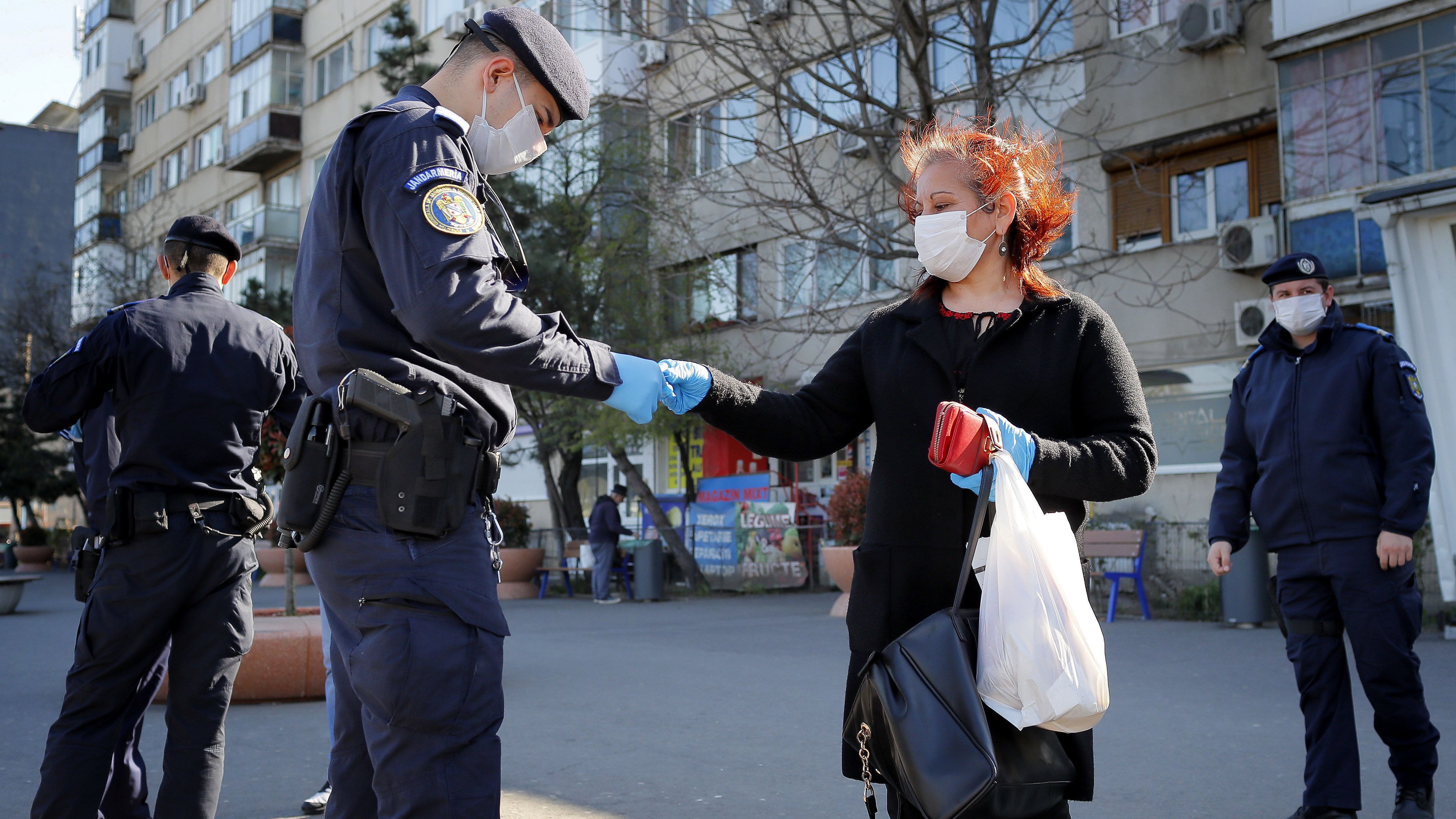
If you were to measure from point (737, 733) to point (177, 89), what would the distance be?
44667 millimetres

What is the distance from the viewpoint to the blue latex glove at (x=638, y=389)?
2.53 metres

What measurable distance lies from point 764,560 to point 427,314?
16662 mm

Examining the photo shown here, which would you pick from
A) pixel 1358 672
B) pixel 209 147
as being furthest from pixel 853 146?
pixel 209 147

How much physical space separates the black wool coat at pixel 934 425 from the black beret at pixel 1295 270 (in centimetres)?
235

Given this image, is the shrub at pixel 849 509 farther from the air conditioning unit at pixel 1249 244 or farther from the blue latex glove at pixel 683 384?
the blue latex glove at pixel 683 384

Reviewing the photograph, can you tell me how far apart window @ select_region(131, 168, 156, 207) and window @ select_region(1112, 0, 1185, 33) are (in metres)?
39.4

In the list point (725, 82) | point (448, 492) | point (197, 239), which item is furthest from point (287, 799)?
point (725, 82)

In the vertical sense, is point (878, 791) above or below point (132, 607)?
below

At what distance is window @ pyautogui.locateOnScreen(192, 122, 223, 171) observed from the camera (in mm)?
40844

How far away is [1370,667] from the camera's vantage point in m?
4.35

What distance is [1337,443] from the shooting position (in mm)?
4539

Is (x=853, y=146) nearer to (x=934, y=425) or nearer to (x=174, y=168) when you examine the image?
(x=934, y=425)

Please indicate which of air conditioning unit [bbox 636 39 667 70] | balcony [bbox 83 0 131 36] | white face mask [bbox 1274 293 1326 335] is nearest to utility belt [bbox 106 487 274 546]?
white face mask [bbox 1274 293 1326 335]

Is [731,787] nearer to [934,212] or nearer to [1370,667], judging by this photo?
[1370,667]
